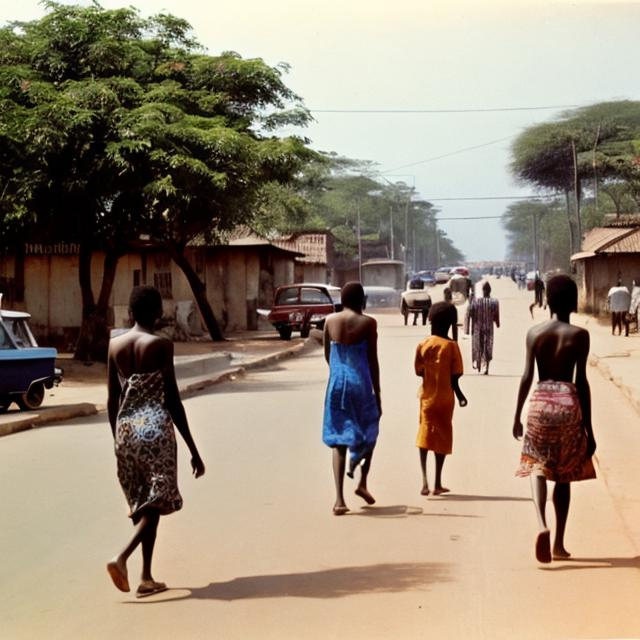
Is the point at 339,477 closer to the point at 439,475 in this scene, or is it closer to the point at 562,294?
the point at 439,475

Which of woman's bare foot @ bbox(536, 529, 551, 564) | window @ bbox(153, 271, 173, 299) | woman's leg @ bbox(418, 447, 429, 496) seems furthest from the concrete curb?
window @ bbox(153, 271, 173, 299)

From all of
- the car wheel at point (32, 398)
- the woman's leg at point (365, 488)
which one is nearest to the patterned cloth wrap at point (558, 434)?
the woman's leg at point (365, 488)

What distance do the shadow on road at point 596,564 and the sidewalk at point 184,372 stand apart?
8219 millimetres

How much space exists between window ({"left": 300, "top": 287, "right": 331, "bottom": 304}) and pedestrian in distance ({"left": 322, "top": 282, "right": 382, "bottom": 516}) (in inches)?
1013

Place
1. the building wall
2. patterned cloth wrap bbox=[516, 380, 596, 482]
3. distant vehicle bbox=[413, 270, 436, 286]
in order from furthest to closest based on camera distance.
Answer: distant vehicle bbox=[413, 270, 436, 286] → the building wall → patterned cloth wrap bbox=[516, 380, 596, 482]

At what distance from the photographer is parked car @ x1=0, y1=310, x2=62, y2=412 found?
14.9 metres

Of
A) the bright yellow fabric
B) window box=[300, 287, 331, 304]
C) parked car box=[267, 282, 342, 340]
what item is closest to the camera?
the bright yellow fabric

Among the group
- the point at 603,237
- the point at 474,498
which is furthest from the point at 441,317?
the point at 603,237

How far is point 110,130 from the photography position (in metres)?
20.6

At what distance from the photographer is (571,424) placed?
6.56 metres

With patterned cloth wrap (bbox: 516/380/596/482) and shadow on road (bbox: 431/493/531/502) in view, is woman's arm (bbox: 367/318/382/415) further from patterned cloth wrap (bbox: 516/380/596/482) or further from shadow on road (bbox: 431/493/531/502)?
patterned cloth wrap (bbox: 516/380/596/482)

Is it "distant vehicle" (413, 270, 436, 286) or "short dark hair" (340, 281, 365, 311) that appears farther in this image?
"distant vehicle" (413, 270, 436, 286)

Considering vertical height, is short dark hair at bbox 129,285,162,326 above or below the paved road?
above

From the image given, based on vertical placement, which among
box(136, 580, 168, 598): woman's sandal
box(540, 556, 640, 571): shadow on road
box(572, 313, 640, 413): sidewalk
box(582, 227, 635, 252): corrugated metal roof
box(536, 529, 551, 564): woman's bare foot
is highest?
box(582, 227, 635, 252): corrugated metal roof
